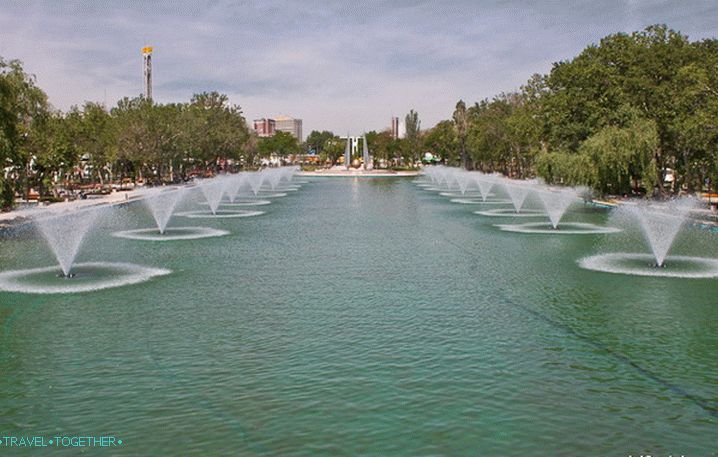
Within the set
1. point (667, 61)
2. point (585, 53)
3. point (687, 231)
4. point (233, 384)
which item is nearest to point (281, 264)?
point (233, 384)

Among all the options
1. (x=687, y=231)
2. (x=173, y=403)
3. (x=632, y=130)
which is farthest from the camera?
(x=632, y=130)

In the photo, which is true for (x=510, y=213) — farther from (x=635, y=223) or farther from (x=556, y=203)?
(x=635, y=223)

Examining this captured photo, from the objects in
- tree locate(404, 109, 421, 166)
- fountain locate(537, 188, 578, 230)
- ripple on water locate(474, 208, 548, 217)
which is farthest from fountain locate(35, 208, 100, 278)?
tree locate(404, 109, 421, 166)

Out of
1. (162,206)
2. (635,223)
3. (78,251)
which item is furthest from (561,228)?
(162,206)

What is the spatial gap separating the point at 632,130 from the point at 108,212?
37.0 metres

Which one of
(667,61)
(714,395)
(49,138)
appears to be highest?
(667,61)

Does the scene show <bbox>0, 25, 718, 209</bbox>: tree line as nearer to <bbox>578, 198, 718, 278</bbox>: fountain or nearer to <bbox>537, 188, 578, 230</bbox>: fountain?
<bbox>537, 188, 578, 230</bbox>: fountain

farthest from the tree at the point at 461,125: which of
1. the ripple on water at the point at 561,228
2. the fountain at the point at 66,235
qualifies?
the fountain at the point at 66,235

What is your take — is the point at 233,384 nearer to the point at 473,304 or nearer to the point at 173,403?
the point at 173,403

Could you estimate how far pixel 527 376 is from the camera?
13438 mm

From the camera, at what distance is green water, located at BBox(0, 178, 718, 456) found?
1094 centimetres

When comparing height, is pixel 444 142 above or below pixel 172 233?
above

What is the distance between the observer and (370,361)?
1438 centimetres

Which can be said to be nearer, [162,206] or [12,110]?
[12,110]
